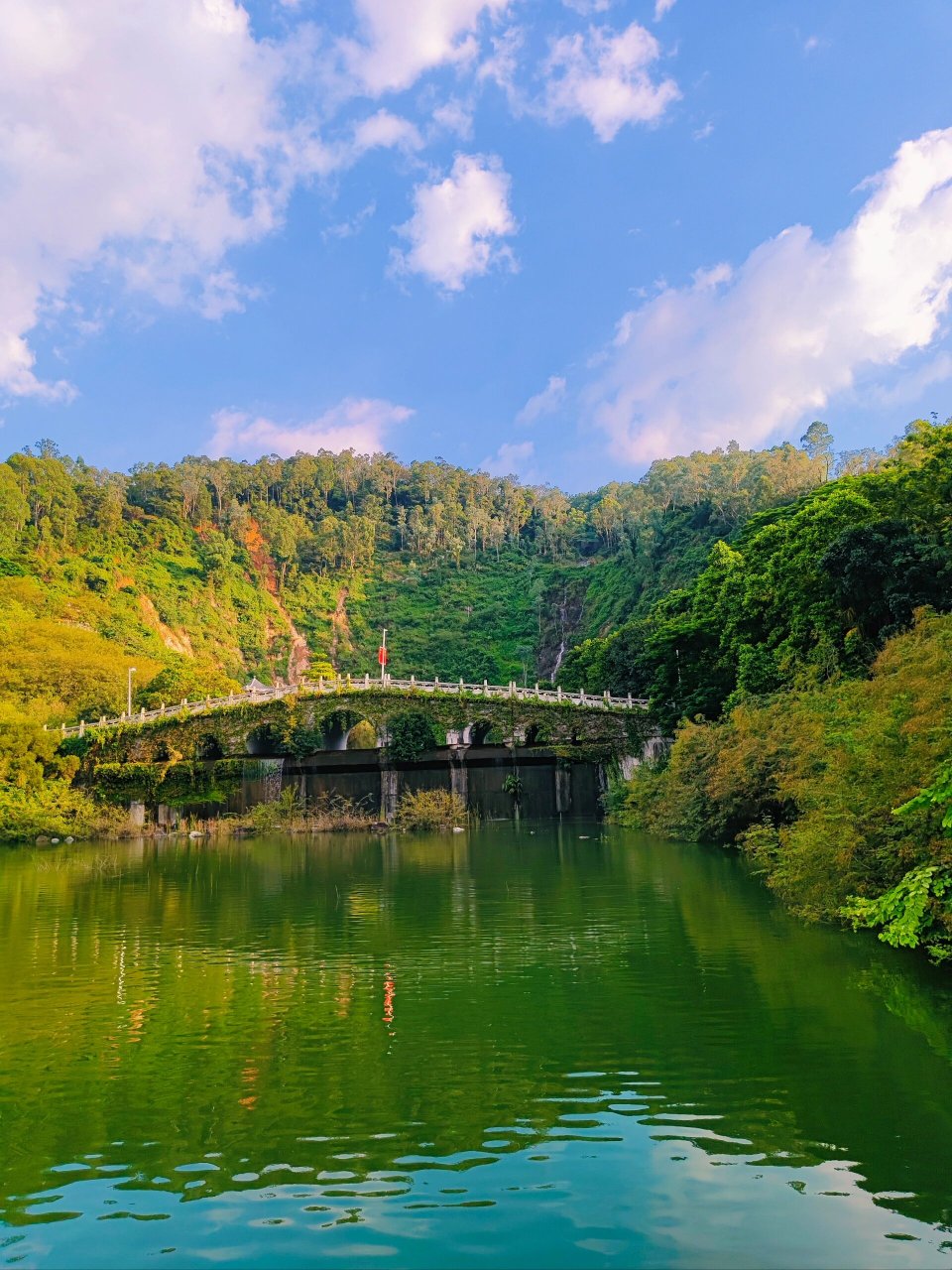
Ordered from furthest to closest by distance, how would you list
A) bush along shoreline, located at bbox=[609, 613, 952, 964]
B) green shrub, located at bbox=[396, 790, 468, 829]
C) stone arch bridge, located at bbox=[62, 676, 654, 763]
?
stone arch bridge, located at bbox=[62, 676, 654, 763] → green shrub, located at bbox=[396, 790, 468, 829] → bush along shoreline, located at bbox=[609, 613, 952, 964]

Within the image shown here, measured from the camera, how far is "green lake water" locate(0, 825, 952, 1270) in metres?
4.86

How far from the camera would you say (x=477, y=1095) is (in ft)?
22.5

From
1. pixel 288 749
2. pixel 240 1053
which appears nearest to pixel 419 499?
pixel 288 749

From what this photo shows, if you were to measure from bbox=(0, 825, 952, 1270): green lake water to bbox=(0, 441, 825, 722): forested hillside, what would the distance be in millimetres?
41852

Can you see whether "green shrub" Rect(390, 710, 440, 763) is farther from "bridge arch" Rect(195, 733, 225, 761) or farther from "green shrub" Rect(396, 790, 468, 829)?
"bridge arch" Rect(195, 733, 225, 761)

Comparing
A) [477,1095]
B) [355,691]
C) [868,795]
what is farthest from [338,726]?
[477,1095]

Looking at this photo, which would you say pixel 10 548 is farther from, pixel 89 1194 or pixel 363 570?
pixel 89 1194

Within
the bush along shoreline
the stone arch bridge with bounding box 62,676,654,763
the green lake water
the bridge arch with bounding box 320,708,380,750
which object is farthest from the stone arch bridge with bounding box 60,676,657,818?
the green lake water

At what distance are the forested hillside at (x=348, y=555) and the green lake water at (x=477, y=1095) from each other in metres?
41.9

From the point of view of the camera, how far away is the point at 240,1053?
7.97m

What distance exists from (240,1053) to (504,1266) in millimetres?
4053

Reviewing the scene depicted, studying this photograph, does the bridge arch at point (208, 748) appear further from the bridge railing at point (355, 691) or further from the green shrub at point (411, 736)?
the green shrub at point (411, 736)

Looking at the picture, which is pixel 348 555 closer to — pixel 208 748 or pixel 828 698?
pixel 208 748

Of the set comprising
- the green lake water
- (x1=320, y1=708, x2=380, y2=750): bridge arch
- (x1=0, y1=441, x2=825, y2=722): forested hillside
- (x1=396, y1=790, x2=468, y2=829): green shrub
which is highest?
(x1=0, y1=441, x2=825, y2=722): forested hillside
